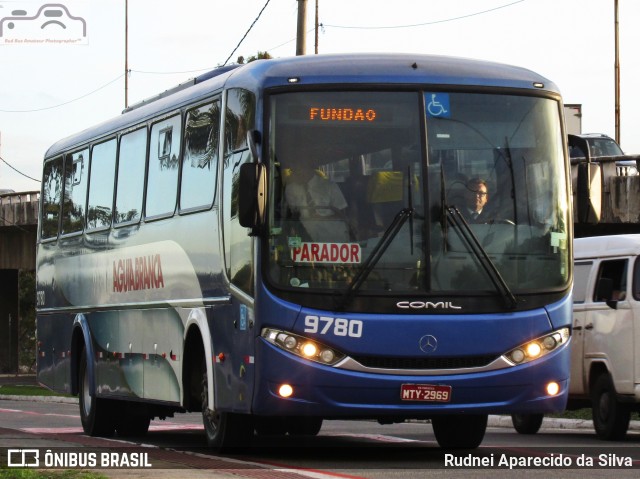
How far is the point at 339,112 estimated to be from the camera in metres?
13.1

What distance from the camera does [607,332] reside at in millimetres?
18750

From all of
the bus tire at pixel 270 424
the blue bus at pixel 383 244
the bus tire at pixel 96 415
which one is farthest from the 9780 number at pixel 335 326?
the bus tire at pixel 96 415

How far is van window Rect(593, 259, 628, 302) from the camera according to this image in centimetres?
1852

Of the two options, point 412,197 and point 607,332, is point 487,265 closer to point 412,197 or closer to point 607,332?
point 412,197

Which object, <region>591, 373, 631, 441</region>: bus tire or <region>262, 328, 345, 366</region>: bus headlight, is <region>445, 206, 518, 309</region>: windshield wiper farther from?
<region>591, 373, 631, 441</region>: bus tire

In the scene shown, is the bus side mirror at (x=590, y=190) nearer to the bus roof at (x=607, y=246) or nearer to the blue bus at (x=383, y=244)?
the blue bus at (x=383, y=244)

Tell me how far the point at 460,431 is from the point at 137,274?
409 cm

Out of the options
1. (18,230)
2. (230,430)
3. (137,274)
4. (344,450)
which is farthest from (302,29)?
(18,230)

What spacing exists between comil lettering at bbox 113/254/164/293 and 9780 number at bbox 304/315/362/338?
12.2 ft

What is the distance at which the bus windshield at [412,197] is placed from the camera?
12.7 metres

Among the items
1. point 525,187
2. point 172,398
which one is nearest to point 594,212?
point 525,187

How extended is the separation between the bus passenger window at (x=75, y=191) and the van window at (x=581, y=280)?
6242 mm

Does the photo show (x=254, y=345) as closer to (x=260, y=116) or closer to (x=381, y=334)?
(x=381, y=334)

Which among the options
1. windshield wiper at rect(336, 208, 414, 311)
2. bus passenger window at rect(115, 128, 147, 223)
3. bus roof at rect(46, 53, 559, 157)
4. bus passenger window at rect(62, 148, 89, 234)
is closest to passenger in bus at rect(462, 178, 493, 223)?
windshield wiper at rect(336, 208, 414, 311)
